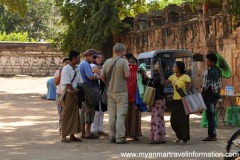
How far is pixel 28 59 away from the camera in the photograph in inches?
1624

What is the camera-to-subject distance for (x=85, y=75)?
993 centimetres

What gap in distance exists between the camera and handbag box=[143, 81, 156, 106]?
9195 millimetres

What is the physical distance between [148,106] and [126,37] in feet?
55.4

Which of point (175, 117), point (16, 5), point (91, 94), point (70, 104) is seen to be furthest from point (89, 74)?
point (16, 5)

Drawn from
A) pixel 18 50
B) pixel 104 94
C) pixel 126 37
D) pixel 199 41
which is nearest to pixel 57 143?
pixel 104 94

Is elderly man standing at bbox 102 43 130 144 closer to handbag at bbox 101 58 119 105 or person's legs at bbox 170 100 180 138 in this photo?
handbag at bbox 101 58 119 105

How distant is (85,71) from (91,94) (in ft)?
1.52

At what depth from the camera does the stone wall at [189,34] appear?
16938mm

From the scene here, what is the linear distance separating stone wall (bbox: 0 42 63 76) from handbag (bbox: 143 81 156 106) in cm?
3136

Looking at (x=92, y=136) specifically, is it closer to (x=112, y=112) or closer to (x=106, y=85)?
(x=112, y=112)

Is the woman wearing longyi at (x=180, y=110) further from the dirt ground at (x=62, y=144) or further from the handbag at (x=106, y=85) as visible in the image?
the handbag at (x=106, y=85)

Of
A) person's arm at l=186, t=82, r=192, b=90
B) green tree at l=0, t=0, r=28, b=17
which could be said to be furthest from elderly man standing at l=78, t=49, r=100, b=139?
green tree at l=0, t=0, r=28, b=17

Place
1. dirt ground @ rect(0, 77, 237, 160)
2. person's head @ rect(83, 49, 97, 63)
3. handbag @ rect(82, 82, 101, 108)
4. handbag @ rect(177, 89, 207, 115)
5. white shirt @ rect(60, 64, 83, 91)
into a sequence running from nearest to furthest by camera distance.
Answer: dirt ground @ rect(0, 77, 237, 160) → handbag @ rect(177, 89, 207, 115) → white shirt @ rect(60, 64, 83, 91) → handbag @ rect(82, 82, 101, 108) → person's head @ rect(83, 49, 97, 63)

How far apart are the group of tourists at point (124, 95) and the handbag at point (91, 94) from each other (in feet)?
0.12
